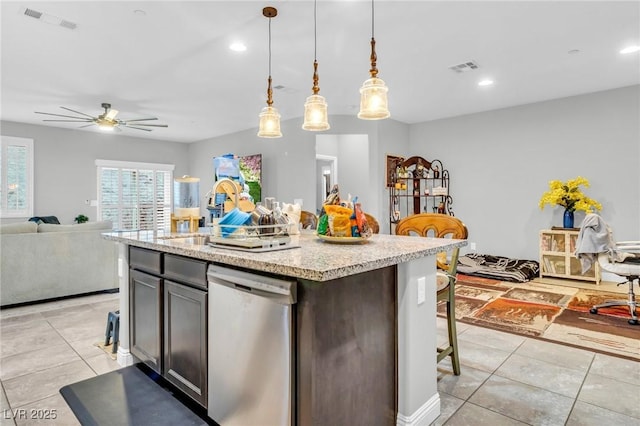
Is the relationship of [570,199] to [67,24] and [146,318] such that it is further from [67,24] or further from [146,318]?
[67,24]

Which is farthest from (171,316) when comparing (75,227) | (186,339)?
(75,227)

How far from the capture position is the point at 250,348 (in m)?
1.52

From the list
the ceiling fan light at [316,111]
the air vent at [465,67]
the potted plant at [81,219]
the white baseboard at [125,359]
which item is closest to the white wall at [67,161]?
the potted plant at [81,219]

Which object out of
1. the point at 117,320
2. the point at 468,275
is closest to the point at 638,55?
the point at 468,275

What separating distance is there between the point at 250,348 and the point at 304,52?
124 inches

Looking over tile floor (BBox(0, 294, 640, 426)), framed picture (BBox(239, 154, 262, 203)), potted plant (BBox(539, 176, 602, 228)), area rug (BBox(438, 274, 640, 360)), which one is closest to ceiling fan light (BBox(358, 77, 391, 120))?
tile floor (BBox(0, 294, 640, 426))

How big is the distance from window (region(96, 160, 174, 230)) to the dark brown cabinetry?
5.92m

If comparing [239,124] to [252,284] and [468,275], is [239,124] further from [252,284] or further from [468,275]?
[252,284]

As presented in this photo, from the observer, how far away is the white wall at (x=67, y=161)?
7.04m

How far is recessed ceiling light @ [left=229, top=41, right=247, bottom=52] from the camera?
11.7ft

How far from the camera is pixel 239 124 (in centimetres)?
715

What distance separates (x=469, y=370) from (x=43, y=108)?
6957 millimetres

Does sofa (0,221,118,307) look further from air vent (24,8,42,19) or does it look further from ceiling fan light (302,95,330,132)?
ceiling fan light (302,95,330,132)

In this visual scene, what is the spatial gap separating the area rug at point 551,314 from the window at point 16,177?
301 inches
